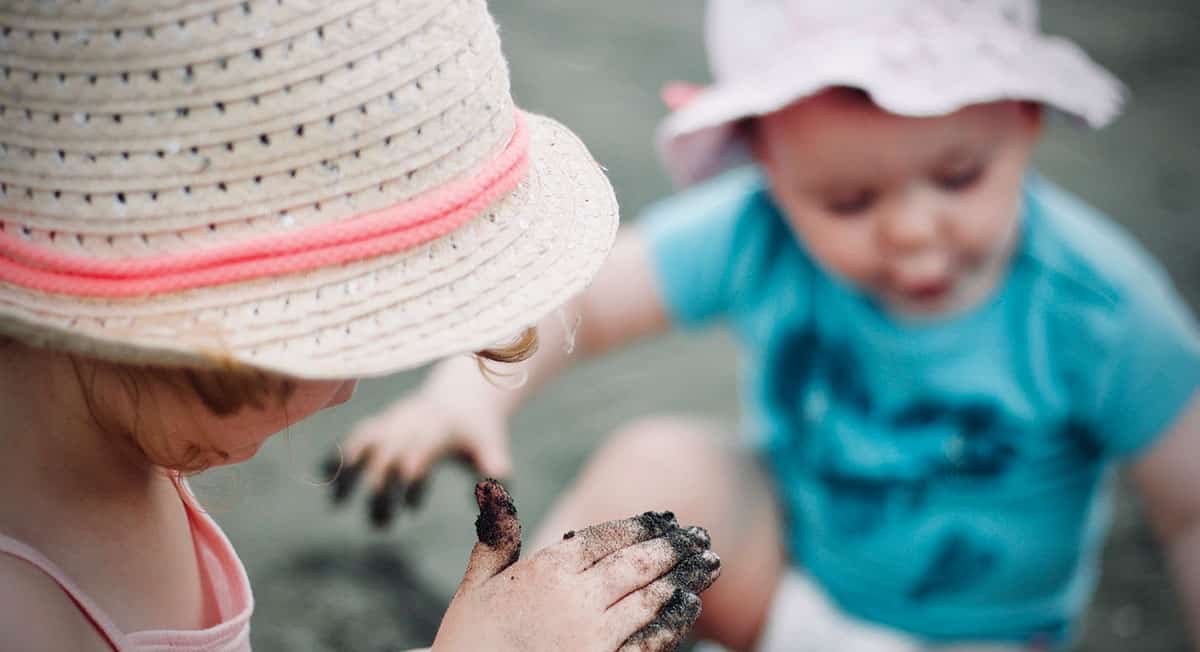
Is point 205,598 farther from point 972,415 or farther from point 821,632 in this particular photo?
point 972,415

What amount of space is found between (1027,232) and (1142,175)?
62.4 inches

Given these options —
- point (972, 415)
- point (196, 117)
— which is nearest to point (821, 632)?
point (972, 415)

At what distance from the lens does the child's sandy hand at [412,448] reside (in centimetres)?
135

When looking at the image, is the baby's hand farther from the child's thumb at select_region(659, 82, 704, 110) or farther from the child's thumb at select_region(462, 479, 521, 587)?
the child's thumb at select_region(659, 82, 704, 110)

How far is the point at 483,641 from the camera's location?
848 mm

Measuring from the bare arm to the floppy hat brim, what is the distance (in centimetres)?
39

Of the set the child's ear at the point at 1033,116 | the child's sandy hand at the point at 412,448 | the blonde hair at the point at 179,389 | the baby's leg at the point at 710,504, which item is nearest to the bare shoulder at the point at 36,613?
the blonde hair at the point at 179,389

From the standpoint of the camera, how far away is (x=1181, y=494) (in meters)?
1.42

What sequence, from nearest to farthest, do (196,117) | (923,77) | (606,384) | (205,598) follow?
(196,117) → (205,598) → (923,77) → (606,384)

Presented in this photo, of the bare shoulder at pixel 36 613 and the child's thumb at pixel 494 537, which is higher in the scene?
the bare shoulder at pixel 36 613

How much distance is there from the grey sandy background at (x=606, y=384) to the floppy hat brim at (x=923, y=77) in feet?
1.88

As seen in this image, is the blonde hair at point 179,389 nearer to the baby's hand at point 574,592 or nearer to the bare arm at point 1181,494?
the baby's hand at point 574,592

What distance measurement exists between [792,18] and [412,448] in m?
0.69

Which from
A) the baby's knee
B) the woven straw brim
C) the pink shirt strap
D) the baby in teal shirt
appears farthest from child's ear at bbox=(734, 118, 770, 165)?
the pink shirt strap
